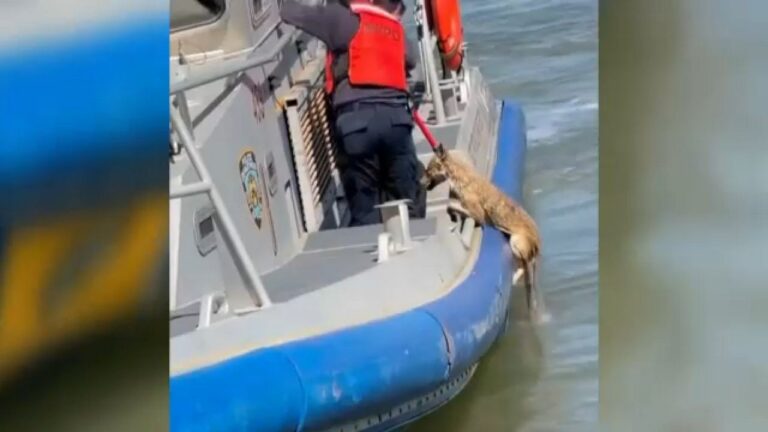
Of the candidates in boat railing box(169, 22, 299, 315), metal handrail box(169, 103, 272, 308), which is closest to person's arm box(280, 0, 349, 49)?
boat railing box(169, 22, 299, 315)

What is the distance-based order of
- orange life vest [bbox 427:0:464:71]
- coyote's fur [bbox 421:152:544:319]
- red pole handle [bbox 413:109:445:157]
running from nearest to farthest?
1. coyote's fur [bbox 421:152:544:319]
2. red pole handle [bbox 413:109:445:157]
3. orange life vest [bbox 427:0:464:71]

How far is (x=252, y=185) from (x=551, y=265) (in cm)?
44

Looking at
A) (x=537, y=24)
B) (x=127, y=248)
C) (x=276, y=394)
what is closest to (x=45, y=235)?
(x=127, y=248)

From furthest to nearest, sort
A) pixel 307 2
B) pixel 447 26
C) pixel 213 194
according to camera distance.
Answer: pixel 447 26, pixel 307 2, pixel 213 194

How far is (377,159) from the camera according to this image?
1.53 m

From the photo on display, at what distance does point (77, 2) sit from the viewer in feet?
1.39

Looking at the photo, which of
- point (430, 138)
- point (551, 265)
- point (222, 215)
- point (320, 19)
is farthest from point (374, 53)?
point (222, 215)

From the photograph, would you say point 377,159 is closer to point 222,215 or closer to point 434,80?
point 434,80

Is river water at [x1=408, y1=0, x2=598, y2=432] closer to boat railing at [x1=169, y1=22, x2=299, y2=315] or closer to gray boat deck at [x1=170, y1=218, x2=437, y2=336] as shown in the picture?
gray boat deck at [x1=170, y1=218, x2=437, y2=336]

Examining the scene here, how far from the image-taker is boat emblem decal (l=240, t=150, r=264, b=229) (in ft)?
4.09

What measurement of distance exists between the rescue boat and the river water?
0.09 m

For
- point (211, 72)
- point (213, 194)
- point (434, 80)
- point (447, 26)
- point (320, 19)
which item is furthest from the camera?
point (434, 80)

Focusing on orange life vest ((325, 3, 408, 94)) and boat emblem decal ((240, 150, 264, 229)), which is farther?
orange life vest ((325, 3, 408, 94))

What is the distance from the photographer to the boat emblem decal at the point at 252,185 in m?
1.25
